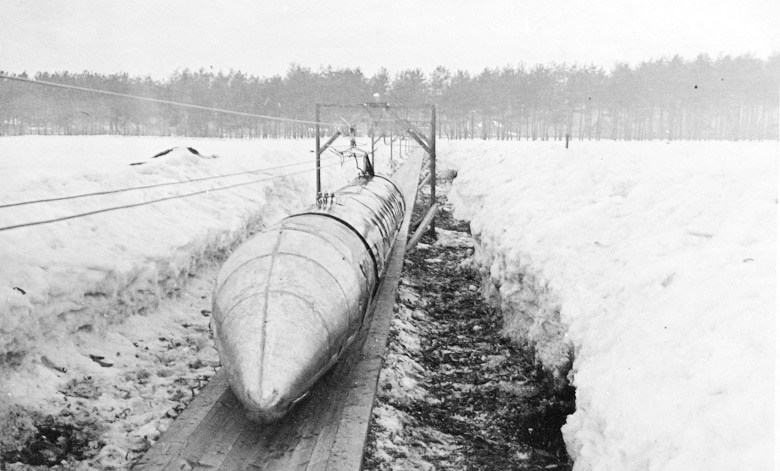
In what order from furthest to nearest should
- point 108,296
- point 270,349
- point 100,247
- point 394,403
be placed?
point 100,247
point 108,296
point 394,403
point 270,349

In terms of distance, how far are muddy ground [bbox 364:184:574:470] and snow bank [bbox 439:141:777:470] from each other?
529 mm

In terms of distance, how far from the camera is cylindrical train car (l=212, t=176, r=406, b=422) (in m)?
5.06

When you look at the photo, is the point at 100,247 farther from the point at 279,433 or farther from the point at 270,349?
the point at 279,433

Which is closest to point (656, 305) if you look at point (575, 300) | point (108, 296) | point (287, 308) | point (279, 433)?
point (575, 300)

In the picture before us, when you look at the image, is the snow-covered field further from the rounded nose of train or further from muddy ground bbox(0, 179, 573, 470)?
the rounded nose of train

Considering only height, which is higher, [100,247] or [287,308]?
[100,247]

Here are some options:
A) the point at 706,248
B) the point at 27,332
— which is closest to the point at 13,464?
the point at 27,332

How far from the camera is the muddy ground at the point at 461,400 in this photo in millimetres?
5812

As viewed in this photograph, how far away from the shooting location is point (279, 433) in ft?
17.7

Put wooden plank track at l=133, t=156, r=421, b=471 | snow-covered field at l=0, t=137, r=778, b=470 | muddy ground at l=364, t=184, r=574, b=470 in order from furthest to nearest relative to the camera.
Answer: muddy ground at l=364, t=184, r=574, b=470 < wooden plank track at l=133, t=156, r=421, b=471 < snow-covered field at l=0, t=137, r=778, b=470

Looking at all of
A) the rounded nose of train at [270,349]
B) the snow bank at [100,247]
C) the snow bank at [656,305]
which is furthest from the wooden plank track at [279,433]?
the snow bank at [656,305]

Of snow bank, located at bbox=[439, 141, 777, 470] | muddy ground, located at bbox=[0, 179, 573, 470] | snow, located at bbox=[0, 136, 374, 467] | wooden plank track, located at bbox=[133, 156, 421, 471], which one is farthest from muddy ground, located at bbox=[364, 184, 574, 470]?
snow, located at bbox=[0, 136, 374, 467]

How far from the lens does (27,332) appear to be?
5902 mm

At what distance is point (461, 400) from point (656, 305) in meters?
3.01
